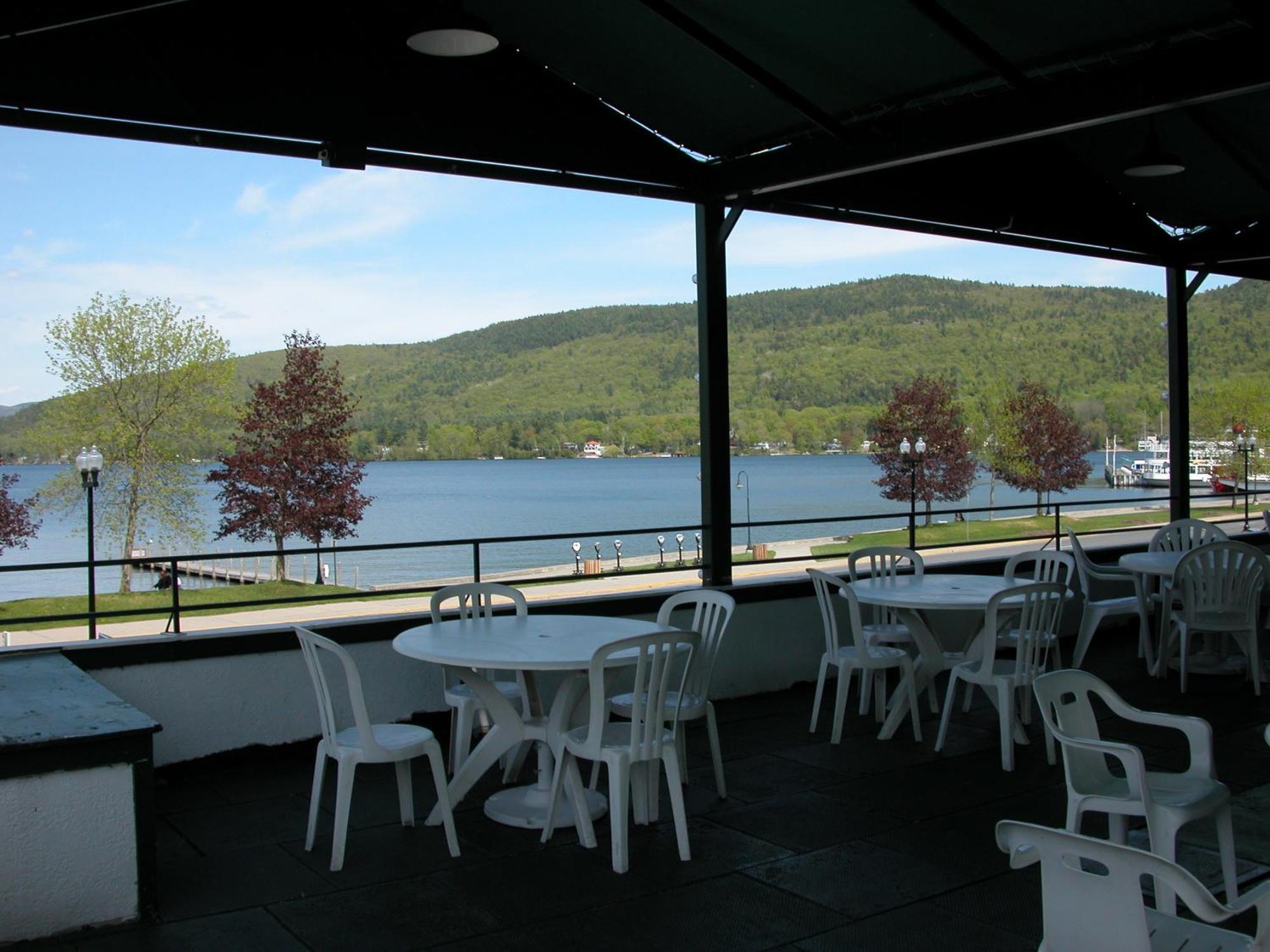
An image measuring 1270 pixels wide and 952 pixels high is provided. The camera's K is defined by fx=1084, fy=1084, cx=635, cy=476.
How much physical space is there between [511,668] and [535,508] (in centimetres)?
6149

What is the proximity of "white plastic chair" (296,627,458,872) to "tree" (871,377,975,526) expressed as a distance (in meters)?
33.7

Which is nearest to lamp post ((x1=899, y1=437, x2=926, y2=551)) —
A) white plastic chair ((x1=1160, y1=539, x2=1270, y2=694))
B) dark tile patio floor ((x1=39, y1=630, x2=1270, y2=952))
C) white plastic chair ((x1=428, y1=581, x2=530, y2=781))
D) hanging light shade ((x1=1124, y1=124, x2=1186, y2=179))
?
white plastic chair ((x1=1160, y1=539, x2=1270, y2=694))

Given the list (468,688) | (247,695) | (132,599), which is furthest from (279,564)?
(468,688)

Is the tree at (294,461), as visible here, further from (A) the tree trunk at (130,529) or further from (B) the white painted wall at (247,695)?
(B) the white painted wall at (247,695)

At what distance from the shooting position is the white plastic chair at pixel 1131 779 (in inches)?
104

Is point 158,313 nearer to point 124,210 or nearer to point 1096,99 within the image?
point 124,210

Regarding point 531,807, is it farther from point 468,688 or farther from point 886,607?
point 886,607

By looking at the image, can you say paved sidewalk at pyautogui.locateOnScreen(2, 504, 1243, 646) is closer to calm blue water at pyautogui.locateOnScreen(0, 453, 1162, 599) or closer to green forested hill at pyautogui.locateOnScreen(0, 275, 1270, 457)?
calm blue water at pyautogui.locateOnScreen(0, 453, 1162, 599)

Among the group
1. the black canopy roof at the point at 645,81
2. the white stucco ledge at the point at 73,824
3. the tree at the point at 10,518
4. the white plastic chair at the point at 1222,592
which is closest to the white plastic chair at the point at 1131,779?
the white stucco ledge at the point at 73,824

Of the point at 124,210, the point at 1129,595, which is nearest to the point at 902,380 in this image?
the point at 124,210

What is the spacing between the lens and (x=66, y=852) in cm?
289

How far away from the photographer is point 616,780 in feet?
11.1

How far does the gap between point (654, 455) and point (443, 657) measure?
2101 inches

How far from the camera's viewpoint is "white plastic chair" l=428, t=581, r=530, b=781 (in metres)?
4.17
